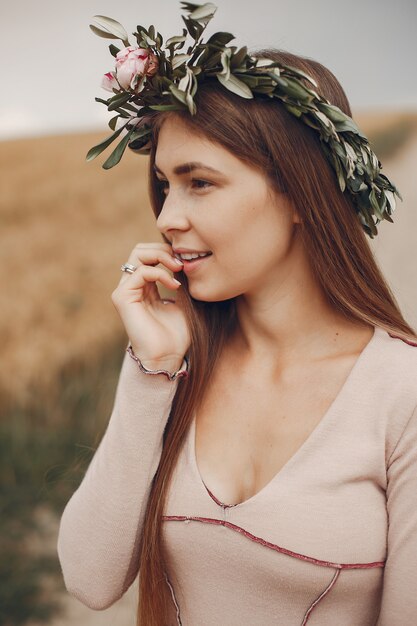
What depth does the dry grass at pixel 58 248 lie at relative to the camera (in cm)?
283

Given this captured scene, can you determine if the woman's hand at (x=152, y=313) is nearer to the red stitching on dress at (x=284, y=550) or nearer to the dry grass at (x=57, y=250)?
the red stitching on dress at (x=284, y=550)

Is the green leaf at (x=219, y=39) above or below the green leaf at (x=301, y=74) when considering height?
above

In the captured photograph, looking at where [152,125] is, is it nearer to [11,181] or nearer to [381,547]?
[381,547]

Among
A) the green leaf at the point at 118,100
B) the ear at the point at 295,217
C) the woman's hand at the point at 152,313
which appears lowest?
the woman's hand at the point at 152,313

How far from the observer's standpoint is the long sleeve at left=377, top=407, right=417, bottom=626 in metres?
1.24

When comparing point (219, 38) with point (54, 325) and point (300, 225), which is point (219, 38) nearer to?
point (300, 225)

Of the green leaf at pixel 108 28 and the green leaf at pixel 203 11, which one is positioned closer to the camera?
the green leaf at pixel 203 11

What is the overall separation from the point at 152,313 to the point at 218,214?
0.31 meters

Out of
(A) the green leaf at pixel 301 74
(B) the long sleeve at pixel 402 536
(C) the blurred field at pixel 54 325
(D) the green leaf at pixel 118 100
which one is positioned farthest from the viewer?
(C) the blurred field at pixel 54 325

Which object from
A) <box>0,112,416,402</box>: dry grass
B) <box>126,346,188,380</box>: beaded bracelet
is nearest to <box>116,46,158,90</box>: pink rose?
<box>126,346,188,380</box>: beaded bracelet

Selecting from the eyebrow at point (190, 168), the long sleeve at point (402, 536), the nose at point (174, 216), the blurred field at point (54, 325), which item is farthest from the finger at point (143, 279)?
the blurred field at point (54, 325)

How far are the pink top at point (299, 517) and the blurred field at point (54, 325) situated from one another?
4.13 feet

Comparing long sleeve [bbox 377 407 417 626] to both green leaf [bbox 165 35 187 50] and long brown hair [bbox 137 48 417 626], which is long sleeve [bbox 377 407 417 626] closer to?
long brown hair [bbox 137 48 417 626]

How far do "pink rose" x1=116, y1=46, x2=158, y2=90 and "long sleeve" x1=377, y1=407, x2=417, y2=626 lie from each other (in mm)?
861
